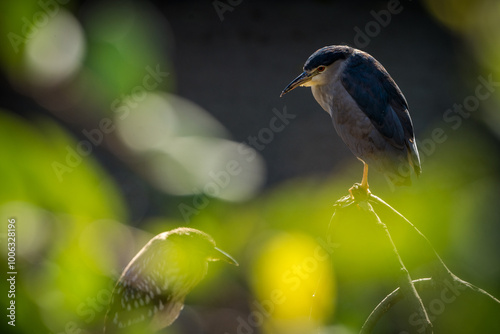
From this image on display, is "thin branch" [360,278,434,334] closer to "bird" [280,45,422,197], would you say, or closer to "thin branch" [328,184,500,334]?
"thin branch" [328,184,500,334]

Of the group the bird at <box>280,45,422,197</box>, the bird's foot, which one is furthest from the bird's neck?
the bird's foot

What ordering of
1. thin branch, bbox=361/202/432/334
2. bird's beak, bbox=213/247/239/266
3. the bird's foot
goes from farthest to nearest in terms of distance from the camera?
bird's beak, bbox=213/247/239/266
the bird's foot
thin branch, bbox=361/202/432/334

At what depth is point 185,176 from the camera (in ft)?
2.62

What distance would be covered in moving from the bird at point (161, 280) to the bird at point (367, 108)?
0.29 meters

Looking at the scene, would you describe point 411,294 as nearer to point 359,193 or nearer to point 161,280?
point 359,193

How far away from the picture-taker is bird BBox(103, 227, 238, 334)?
3.36 feet

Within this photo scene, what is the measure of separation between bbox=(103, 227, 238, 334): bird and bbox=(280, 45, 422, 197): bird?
0.94ft

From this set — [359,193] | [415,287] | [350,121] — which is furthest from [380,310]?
[350,121]

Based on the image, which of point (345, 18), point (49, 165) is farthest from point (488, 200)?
point (345, 18)

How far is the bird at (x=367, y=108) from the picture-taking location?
85 cm

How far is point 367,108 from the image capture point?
3.00 feet

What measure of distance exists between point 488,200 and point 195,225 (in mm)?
509

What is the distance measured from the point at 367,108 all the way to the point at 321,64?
12 cm

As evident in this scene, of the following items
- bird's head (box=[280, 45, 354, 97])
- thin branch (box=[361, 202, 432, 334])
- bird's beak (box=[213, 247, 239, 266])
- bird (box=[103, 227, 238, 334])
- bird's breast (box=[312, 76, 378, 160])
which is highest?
bird's head (box=[280, 45, 354, 97])
